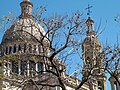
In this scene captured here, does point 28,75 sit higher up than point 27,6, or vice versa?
point 27,6

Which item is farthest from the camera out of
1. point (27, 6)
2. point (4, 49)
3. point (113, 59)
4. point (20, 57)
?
point (27, 6)

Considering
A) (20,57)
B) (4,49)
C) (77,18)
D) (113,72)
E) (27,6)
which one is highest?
(27,6)

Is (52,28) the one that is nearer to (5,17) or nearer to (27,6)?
(5,17)

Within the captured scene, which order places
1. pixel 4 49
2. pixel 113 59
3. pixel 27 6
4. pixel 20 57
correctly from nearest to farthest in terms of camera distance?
pixel 113 59 → pixel 20 57 → pixel 4 49 → pixel 27 6

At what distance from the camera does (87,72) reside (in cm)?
2022

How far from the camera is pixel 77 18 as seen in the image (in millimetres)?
20391

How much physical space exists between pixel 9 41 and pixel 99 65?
40778mm

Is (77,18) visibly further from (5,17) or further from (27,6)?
(27,6)

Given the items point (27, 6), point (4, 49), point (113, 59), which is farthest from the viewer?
point (27, 6)

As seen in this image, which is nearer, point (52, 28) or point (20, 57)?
point (52, 28)

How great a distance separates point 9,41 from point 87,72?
40525 mm

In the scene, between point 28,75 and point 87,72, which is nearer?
point 87,72

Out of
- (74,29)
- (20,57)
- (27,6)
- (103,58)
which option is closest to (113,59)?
(103,58)

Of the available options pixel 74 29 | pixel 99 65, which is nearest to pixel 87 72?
pixel 99 65
